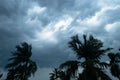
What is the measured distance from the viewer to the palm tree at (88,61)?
92.3 ft

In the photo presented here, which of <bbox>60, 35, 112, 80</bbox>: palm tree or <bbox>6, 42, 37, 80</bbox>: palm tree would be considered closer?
<bbox>60, 35, 112, 80</bbox>: palm tree

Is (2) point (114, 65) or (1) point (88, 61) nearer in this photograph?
(1) point (88, 61)

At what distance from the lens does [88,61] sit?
92.0ft

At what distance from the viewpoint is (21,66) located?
145 feet

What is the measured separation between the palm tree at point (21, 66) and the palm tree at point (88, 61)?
15836 mm

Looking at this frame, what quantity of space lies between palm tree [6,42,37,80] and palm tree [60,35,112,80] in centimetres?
1584

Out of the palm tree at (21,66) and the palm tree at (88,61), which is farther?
the palm tree at (21,66)

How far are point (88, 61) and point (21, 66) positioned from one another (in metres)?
19.6

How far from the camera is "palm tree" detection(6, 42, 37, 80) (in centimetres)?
4400

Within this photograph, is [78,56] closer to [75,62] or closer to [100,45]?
[75,62]

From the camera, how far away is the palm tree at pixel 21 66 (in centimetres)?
4400

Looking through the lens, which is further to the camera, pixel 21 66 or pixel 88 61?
pixel 21 66

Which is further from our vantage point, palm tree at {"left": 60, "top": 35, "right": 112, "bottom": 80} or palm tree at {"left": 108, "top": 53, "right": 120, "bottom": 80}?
palm tree at {"left": 108, "top": 53, "right": 120, "bottom": 80}

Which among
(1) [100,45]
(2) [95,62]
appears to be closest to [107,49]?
(1) [100,45]
